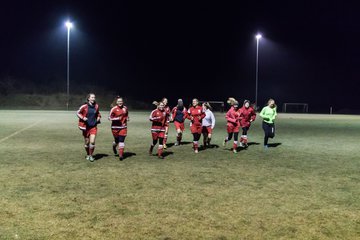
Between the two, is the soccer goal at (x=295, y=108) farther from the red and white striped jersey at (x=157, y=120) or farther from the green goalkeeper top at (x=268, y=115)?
the red and white striped jersey at (x=157, y=120)

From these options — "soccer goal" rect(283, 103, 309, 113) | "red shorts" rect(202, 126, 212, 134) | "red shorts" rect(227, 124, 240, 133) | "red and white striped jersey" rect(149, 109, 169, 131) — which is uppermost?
"red and white striped jersey" rect(149, 109, 169, 131)

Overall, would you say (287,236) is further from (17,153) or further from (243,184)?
(17,153)

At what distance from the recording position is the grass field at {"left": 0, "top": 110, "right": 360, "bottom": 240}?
20.9 feet

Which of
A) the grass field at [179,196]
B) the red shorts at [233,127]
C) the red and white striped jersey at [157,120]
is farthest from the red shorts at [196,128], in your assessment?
the red and white striped jersey at [157,120]

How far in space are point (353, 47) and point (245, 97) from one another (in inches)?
1152

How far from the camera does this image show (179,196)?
8.49 metres

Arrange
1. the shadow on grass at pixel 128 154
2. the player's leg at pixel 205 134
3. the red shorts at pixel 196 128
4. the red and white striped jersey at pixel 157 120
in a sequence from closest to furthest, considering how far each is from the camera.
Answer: the red and white striped jersey at pixel 157 120, the shadow on grass at pixel 128 154, the red shorts at pixel 196 128, the player's leg at pixel 205 134

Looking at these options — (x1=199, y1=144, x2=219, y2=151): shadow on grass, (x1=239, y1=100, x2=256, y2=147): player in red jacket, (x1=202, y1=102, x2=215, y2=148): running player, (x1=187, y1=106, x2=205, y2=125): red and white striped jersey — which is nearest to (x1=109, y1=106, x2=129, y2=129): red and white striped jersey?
(x1=187, y1=106, x2=205, y2=125): red and white striped jersey

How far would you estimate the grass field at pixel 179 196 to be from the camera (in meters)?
6.38

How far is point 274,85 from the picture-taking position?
7769 cm

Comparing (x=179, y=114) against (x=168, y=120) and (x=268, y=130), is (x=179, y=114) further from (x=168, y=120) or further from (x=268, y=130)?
(x=268, y=130)

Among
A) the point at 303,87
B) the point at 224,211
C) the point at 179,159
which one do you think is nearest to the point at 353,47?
the point at 303,87

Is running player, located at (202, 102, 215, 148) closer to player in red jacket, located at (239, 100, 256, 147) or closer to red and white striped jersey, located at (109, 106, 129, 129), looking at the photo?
player in red jacket, located at (239, 100, 256, 147)

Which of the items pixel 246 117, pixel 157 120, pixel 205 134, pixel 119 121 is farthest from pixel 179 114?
pixel 119 121
